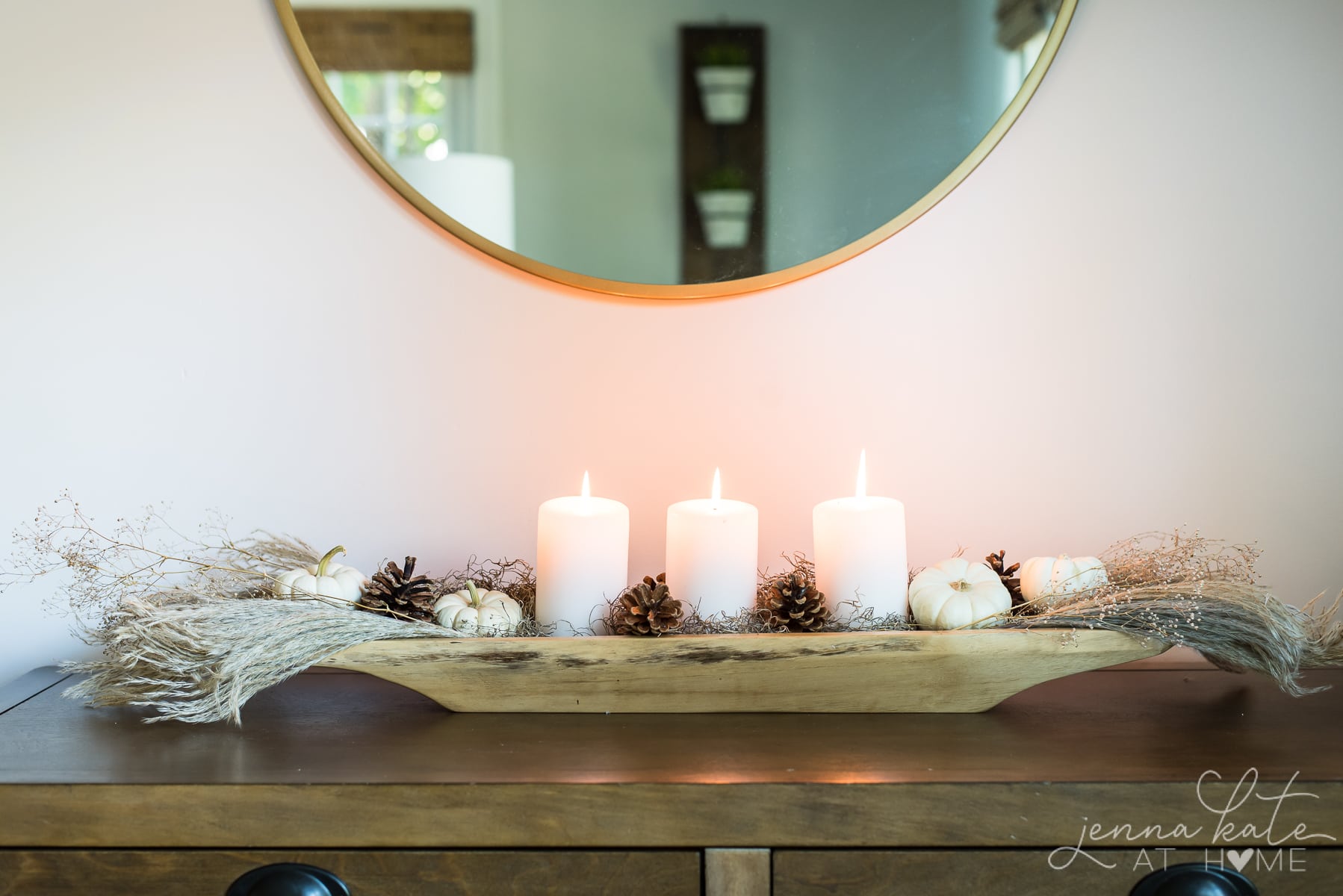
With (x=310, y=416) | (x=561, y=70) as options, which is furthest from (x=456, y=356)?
(x=561, y=70)

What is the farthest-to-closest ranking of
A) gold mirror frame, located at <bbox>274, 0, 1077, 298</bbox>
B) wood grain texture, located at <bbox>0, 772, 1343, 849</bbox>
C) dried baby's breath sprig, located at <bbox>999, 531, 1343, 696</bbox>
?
gold mirror frame, located at <bbox>274, 0, 1077, 298</bbox>
dried baby's breath sprig, located at <bbox>999, 531, 1343, 696</bbox>
wood grain texture, located at <bbox>0, 772, 1343, 849</bbox>

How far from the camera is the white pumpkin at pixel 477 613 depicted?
0.85 meters

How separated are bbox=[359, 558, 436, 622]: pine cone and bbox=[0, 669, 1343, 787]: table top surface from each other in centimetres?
9

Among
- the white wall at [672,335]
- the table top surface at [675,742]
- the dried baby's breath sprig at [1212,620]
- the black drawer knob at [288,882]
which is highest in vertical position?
the white wall at [672,335]

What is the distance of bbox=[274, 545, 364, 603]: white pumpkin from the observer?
85 centimetres

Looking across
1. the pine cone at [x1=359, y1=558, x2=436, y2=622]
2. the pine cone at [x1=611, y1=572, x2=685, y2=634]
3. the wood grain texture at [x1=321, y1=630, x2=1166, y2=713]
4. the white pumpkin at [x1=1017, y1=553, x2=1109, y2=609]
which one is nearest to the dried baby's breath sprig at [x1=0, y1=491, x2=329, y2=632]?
→ the pine cone at [x1=359, y1=558, x2=436, y2=622]

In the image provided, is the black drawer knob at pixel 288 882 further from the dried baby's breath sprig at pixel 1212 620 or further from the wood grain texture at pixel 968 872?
the dried baby's breath sprig at pixel 1212 620

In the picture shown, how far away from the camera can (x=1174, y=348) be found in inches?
40.2

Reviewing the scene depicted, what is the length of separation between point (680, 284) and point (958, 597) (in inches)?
16.2

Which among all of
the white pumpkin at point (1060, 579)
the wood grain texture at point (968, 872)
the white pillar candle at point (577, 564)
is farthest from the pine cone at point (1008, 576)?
the white pillar candle at point (577, 564)

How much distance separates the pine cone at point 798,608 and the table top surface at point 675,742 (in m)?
0.08

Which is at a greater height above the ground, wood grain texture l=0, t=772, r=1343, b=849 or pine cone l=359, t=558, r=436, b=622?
pine cone l=359, t=558, r=436, b=622

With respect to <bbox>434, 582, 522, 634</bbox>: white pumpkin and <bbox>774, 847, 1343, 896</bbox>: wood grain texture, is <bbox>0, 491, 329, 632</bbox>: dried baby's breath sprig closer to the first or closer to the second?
<bbox>434, 582, 522, 634</bbox>: white pumpkin

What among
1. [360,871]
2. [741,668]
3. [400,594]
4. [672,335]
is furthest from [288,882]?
[672,335]
